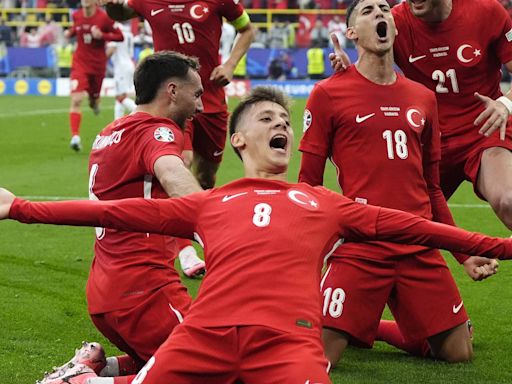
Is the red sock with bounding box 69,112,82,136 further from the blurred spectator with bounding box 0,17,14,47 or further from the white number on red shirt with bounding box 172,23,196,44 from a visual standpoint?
the blurred spectator with bounding box 0,17,14,47

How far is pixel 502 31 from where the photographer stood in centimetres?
767

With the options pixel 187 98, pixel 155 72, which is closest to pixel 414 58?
pixel 187 98

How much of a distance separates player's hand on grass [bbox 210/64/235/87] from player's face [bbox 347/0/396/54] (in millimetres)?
3213

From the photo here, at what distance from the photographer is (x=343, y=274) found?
21.2 ft

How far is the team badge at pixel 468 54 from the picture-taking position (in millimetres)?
7613

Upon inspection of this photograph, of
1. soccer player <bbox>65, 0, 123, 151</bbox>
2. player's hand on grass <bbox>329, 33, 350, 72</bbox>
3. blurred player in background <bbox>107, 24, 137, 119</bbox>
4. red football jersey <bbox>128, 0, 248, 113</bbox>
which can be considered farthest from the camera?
blurred player in background <bbox>107, 24, 137, 119</bbox>

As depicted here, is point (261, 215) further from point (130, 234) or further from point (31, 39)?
point (31, 39)

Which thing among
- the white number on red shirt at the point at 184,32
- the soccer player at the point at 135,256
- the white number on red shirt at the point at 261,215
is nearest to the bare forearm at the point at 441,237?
the white number on red shirt at the point at 261,215

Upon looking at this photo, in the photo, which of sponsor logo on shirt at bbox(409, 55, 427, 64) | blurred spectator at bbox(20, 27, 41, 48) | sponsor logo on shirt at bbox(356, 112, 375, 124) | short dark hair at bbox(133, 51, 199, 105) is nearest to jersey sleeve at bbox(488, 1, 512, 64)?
sponsor logo on shirt at bbox(409, 55, 427, 64)

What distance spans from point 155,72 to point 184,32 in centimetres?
377

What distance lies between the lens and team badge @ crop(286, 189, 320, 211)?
4.83m

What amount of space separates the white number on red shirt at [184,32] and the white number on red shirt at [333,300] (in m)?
4.12

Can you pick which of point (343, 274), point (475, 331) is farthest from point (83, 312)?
point (475, 331)

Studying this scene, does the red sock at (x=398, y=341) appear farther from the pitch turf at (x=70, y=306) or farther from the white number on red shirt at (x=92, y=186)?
the white number on red shirt at (x=92, y=186)
